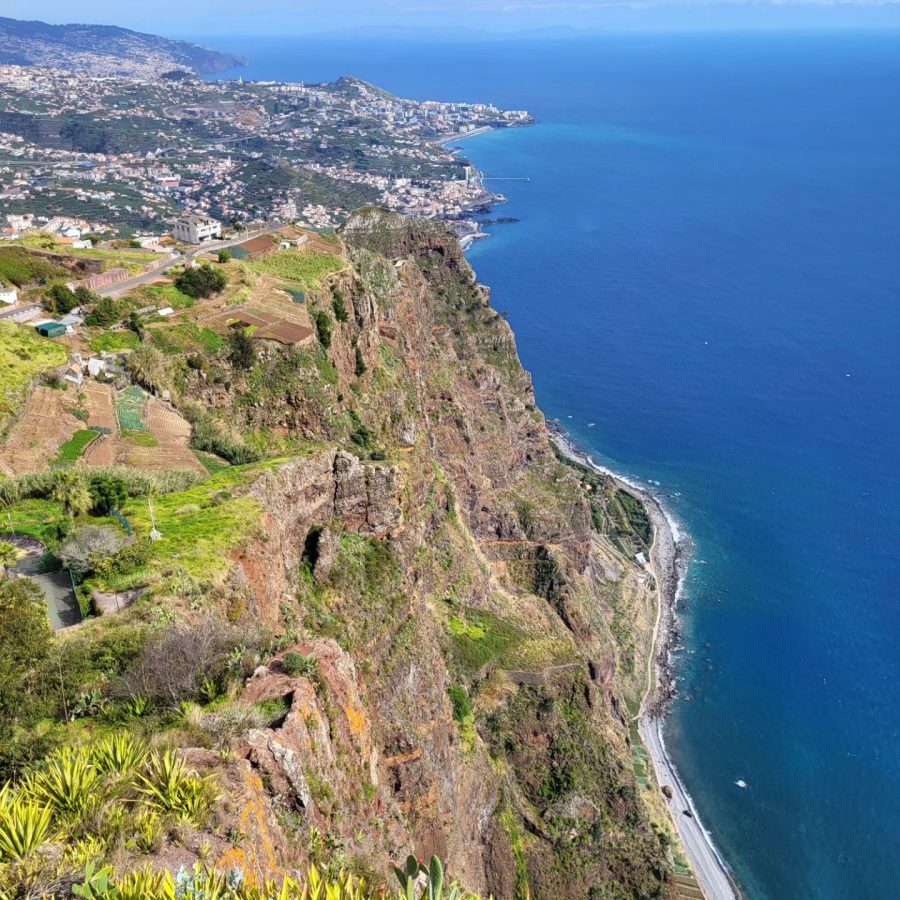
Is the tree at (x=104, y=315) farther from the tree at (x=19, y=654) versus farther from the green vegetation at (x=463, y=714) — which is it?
the green vegetation at (x=463, y=714)

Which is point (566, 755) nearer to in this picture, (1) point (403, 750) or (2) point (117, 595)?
(1) point (403, 750)

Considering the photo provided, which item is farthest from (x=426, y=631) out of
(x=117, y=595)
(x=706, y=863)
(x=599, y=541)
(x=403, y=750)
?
(x=599, y=541)

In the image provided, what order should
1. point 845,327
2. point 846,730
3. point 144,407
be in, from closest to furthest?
point 144,407
point 846,730
point 845,327

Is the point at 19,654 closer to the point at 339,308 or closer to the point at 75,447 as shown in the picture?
the point at 75,447

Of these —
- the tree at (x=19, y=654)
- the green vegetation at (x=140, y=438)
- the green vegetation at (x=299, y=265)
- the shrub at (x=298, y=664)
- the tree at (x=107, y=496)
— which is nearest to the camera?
the tree at (x=19, y=654)

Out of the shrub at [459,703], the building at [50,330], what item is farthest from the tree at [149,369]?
the shrub at [459,703]

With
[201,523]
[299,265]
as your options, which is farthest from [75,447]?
[299,265]
